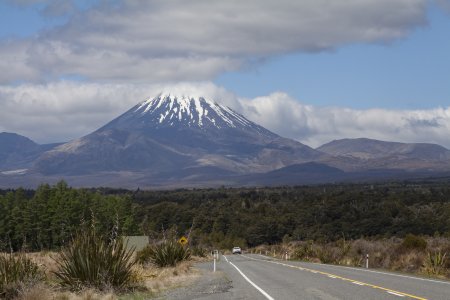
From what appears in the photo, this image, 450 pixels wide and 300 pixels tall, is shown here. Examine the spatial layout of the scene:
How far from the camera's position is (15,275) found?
1784 centimetres

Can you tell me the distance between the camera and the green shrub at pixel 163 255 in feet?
107

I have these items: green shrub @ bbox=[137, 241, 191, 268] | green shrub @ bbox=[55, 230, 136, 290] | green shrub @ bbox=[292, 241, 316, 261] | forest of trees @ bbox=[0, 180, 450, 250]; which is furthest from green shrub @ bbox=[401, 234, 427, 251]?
forest of trees @ bbox=[0, 180, 450, 250]

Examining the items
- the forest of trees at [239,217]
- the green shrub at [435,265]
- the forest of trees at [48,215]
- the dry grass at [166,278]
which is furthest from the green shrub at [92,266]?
the forest of trees at [48,215]

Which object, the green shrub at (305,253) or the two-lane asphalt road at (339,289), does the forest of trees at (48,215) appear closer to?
the green shrub at (305,253)

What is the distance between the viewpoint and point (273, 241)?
338 ft

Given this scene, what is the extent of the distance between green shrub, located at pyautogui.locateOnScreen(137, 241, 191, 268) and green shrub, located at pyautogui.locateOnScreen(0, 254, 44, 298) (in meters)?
13.2

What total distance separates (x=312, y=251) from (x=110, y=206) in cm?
4229

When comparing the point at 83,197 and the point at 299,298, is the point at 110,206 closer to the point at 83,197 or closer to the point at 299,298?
the point at 83,197

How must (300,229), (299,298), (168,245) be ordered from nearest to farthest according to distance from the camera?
(299,298)
(168,245)
(300,229)

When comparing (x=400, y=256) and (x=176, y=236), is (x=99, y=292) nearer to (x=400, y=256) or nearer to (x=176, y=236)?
(x=400, y=256)

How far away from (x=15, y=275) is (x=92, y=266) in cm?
192

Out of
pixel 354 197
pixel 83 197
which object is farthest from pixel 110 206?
pixel 354 197

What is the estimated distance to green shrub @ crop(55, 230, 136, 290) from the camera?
1845cm

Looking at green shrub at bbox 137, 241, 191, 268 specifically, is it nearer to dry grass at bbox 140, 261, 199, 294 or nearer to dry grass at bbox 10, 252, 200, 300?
dry grass at bbox 140, 261, 199, 294
